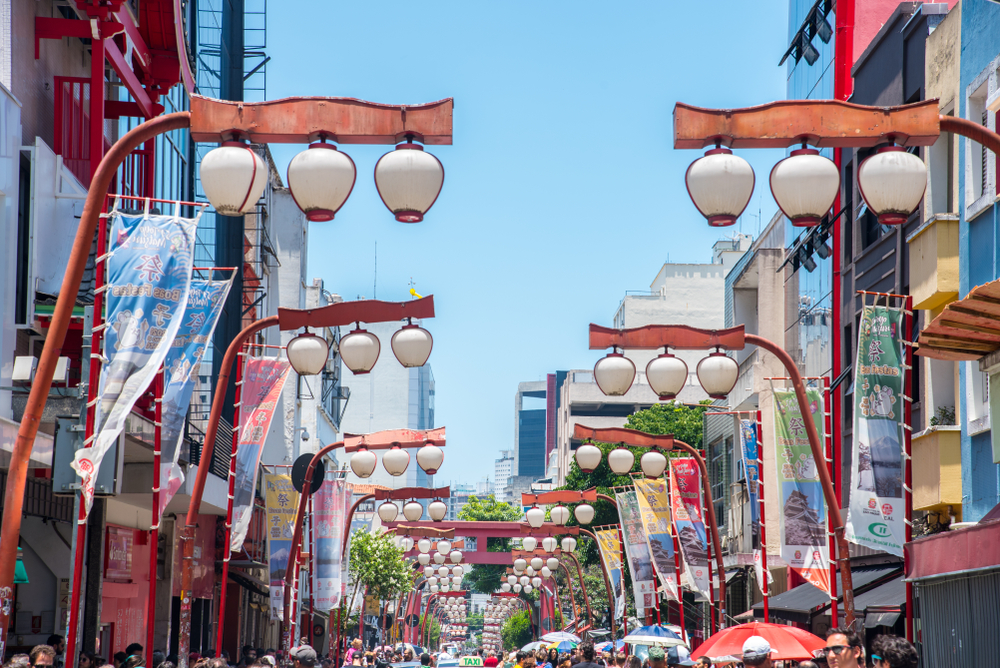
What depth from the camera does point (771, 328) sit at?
4131cm

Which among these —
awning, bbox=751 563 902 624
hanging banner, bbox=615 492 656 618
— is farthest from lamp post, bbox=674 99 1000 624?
hanging banner, bbox=615 492 656 618

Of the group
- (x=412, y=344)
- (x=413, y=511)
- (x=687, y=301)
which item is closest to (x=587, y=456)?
(x=412, y=344)

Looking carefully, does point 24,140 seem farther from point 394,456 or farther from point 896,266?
point 896,266

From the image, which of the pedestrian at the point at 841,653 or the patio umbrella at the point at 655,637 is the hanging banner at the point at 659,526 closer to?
the patio umbrella at the point at 655,637

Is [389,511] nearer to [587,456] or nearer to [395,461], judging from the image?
[395,461]

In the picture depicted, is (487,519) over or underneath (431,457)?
underneath

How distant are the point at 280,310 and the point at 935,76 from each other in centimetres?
1223

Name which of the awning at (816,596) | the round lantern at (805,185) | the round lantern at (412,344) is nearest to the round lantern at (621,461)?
the awning at (816,596)

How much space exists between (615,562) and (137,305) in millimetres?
28461

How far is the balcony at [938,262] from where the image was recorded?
67.2 feet

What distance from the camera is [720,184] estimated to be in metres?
9.02

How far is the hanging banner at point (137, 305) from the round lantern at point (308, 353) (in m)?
2.72

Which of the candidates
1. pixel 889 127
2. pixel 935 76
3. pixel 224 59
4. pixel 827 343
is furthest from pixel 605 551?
pixel 889 127

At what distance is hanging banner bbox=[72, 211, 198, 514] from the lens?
13072mm
